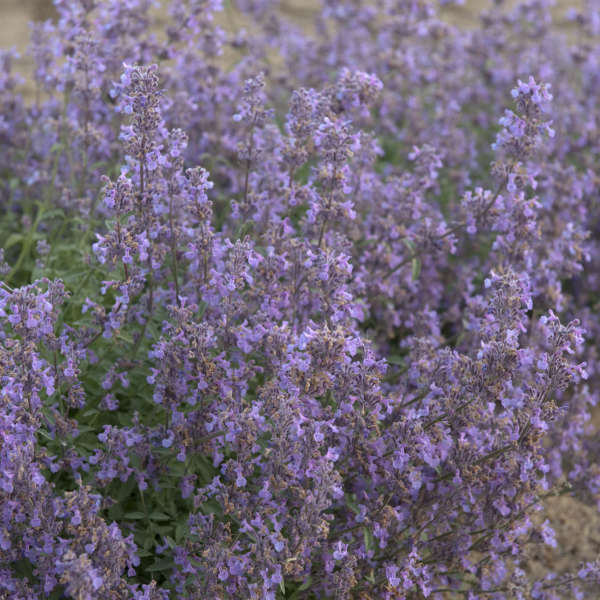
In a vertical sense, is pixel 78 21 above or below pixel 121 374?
above

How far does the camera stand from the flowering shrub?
3113mm

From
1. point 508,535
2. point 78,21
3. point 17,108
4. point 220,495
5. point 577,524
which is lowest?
point 577,524

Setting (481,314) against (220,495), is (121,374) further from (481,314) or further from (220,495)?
(481,314)

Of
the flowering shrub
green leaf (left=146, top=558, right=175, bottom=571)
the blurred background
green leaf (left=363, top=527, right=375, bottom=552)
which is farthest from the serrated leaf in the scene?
the blurred background

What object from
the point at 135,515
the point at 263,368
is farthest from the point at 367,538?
the point at 135,515

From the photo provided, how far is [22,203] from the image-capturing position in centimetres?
551

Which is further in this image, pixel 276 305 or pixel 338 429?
pixel 276 305

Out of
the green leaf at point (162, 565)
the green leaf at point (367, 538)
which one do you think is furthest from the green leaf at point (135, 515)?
the green leaf at point (367, 538)

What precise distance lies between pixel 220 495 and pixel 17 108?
377cm

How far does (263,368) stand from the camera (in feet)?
12.0

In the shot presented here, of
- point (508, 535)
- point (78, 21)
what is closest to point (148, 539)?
point (508, 535)

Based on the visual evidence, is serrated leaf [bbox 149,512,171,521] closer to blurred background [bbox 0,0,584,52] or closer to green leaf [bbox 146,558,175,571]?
green leaf [bbox 146,558,175,571]

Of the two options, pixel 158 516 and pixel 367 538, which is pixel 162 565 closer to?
pixel 158 516

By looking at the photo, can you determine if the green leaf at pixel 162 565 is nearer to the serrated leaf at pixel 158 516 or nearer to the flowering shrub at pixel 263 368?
the flowering shrub at pixel 263 368
